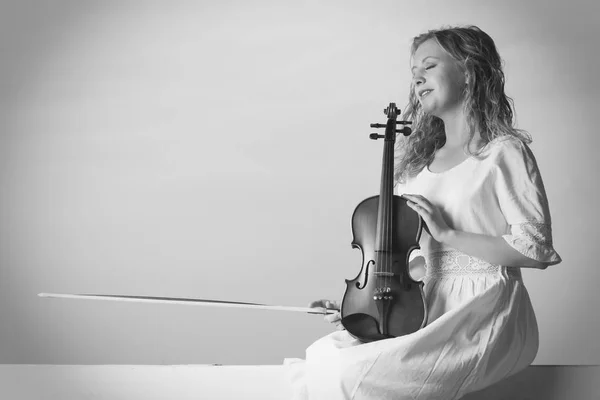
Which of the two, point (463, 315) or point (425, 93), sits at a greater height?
point (425, 93)

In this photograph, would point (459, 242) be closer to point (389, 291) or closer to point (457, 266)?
point (457, 266)

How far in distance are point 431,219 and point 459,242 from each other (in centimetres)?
7

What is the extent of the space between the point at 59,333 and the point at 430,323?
92.8 inches

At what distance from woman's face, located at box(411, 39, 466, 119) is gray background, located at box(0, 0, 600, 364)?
59.5 inches

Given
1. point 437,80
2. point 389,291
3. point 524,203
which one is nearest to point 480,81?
point 437,80

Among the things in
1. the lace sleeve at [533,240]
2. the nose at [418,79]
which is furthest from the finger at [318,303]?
the nose at [418,79]

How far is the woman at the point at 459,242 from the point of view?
148 cm

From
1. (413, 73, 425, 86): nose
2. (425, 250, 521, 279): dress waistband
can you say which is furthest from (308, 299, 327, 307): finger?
(413, 73, 425, 86): nose

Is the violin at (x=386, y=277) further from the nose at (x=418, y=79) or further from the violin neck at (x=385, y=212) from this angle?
the nose at (x=418, y=79)

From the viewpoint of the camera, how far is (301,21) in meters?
3.50

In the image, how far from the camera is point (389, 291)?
5.14 ft

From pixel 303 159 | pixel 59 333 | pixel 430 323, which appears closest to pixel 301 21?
pixel 303 159

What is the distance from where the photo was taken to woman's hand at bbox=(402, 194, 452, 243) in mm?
1622

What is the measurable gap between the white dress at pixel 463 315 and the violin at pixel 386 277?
0.04 m
